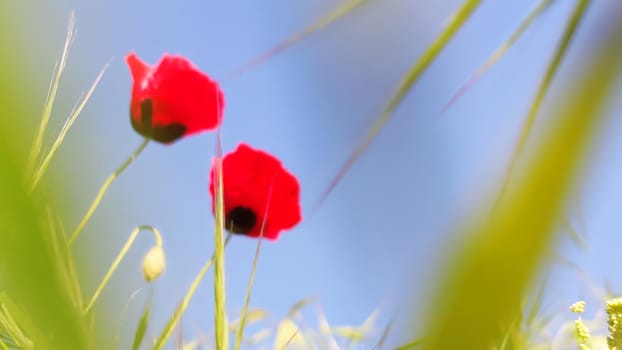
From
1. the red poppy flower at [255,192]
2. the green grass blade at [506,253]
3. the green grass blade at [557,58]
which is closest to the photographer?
the green grass blade at [506,253]

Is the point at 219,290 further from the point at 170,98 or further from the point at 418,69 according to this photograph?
the point at 170,98

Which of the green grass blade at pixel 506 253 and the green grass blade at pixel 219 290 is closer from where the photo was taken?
the green grass blade at pixel 506 253

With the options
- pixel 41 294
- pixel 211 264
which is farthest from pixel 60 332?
pixel 211 264

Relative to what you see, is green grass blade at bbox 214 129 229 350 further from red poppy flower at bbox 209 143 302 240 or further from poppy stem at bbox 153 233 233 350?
red poppy flower at bbox 209 143 302 240

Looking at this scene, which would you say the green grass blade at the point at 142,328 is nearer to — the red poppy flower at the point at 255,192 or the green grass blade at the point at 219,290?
the green grass blade at the point at 219,290

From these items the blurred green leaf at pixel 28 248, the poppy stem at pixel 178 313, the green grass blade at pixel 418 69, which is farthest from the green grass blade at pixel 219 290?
the blurred green leaf at pixel 28 248

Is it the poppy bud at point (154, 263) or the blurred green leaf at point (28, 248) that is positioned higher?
the blurred green leaf at point (28, 248)

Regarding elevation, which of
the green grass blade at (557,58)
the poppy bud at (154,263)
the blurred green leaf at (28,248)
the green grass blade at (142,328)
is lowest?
the green grass blade at (142,328)

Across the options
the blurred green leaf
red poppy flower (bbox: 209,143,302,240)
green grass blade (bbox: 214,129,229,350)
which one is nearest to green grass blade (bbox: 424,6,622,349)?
the blurred green leaf

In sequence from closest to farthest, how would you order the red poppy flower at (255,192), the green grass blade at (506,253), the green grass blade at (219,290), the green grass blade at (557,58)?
the green grass blade at (506,253), the green grass blade at (557,58), the green grass blade at (219,290), the red poppy flower at (255,192)
